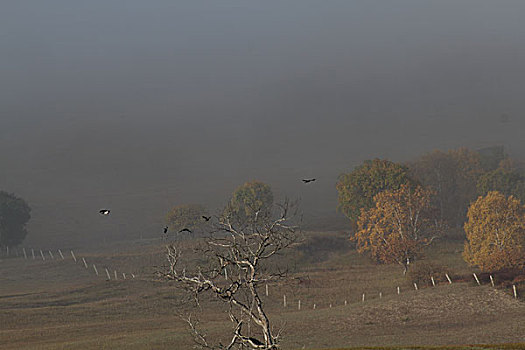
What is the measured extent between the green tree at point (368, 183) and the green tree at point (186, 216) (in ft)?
132

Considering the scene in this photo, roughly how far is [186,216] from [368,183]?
5130 cm

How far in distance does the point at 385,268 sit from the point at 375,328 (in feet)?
143

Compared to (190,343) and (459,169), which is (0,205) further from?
(459,169)

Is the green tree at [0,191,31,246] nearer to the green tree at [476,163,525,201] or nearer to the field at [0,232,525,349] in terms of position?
the field at [0,232,525,349]

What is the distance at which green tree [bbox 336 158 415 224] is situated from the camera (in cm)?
11931

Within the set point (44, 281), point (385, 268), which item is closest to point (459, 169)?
point (385, 268)

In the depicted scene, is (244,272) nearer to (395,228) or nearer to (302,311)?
(302,311)

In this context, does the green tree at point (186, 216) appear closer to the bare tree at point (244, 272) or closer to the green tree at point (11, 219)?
the green tree at point (11, 219)

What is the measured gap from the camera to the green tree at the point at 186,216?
13950cm

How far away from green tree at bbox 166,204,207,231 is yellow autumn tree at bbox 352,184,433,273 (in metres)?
51.2

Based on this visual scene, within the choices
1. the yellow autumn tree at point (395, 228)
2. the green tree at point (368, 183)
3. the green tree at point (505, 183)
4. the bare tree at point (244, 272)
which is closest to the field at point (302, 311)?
the bare tree at point (244, 272)

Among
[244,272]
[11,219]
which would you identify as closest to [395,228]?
[244,272]

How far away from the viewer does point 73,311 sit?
234 ft

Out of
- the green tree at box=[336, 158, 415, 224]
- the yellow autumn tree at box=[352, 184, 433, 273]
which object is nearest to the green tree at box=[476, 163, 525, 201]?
the green tree at box=[336, 158, 415, 224]
